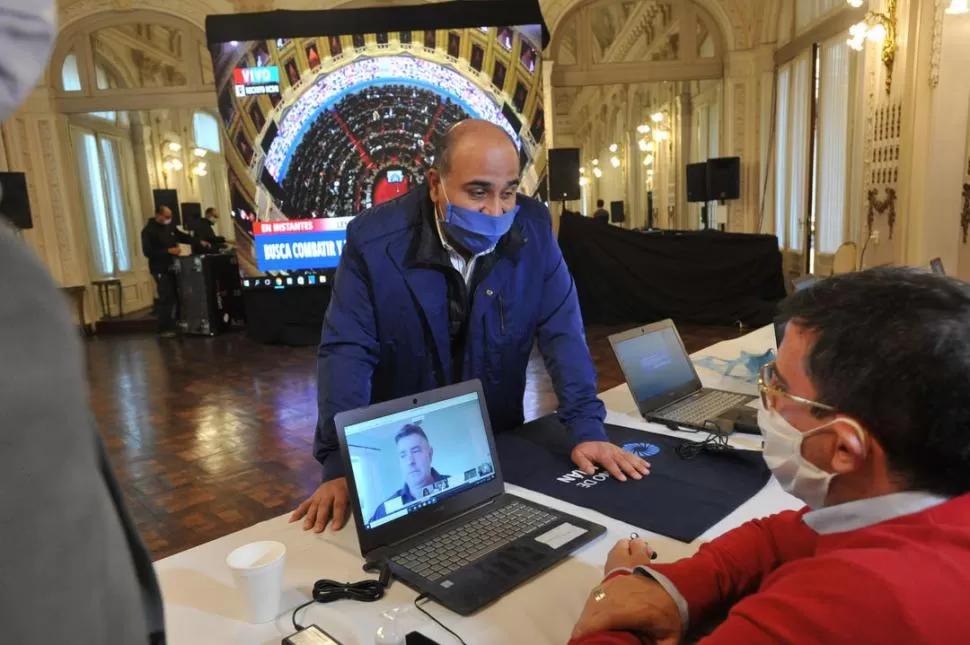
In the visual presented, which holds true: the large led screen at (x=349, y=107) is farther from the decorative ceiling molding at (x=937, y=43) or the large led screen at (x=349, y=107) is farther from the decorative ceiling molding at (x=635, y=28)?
the decorative ceiling molding at (x=937, y=43)

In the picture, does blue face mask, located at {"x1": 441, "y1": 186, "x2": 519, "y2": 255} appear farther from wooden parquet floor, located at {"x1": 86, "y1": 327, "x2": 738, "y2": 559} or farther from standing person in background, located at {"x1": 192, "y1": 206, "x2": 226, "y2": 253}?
standing person in background, located at {"x1": 192, "y1": 206, "x2": 226, "y2": 253}

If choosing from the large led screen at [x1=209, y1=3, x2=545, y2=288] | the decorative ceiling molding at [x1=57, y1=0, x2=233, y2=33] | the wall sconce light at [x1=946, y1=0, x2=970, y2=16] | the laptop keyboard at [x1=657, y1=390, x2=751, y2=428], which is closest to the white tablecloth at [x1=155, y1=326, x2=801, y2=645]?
the laptop keyboard at [x1=657, y1=390, x2=751, y2=428]

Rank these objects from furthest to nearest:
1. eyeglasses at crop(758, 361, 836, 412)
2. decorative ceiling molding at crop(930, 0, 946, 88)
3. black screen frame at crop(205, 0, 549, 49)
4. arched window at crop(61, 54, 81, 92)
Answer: arched window at crop(61, 54, 81, 92)
black screen frame at crop(205, 0, 549, 49)
decorative ceiling molding at crop(930, 0, 946, 88)
eyeglasses at crop(758, 361, 836, 412)

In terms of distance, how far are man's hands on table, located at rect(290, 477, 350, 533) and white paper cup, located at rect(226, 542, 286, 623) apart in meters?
0.24

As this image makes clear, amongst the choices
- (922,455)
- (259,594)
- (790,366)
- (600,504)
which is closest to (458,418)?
(600,504)

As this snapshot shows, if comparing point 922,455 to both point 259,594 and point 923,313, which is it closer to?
point 923,313

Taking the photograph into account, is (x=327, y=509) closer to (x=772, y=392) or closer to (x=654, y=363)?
(x=772, y=392)

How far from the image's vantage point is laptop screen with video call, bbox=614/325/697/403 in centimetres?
177

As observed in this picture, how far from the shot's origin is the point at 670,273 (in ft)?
21.1

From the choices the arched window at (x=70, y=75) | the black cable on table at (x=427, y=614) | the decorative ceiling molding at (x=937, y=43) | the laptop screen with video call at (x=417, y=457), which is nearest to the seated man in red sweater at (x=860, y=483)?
the black cable on table at (x=427, y=614)

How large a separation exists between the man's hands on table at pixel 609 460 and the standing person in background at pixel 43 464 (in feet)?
3.61

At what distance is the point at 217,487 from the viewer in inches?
121

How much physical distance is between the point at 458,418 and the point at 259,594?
0.46 meters

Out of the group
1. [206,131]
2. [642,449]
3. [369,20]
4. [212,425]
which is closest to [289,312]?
[212,425]
